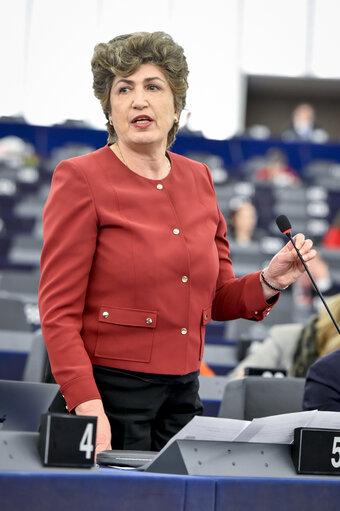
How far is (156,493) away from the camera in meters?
1.06

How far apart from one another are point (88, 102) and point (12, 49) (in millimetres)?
1564

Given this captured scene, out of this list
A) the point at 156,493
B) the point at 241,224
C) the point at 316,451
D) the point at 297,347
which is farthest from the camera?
the point at 241,224

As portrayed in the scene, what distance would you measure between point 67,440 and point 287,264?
68 centimetres

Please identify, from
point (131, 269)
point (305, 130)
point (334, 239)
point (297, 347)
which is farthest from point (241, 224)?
point (131, 269)

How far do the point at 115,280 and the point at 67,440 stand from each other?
48 cm

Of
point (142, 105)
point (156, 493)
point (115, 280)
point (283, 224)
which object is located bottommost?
point (156, 493)

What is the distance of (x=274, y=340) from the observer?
11.7ft

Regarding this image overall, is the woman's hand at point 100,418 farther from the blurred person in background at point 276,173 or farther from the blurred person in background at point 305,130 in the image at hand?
the blurred person in background at point 305,130

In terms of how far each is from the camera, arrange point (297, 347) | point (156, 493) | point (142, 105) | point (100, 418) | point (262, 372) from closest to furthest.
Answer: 1. point (156, 493)
2. point (100, 418)
3. point (142, 105)
4. point (262, 372)
5. point (297, 347)

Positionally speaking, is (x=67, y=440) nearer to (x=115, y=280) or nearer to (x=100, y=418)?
(x=100, y=418)

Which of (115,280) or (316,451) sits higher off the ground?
(115,280)

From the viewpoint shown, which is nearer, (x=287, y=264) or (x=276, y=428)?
(x=276, y=428)

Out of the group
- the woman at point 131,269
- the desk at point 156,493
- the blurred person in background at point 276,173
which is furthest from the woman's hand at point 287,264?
the blurred person in background at point 276,173

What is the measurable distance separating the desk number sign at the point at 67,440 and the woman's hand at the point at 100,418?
31 cm
